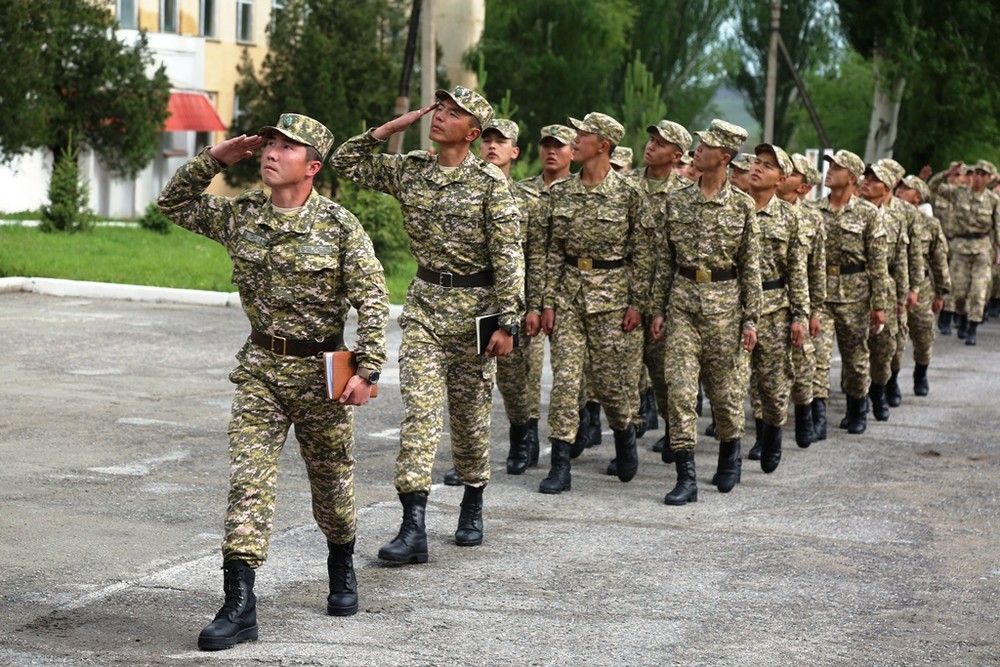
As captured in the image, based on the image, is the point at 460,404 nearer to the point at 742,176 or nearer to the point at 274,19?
the point at 742,176

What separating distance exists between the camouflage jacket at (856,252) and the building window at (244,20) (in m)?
37.9

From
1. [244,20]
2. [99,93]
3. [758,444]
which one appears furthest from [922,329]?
[244,20]

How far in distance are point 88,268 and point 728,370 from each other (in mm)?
14300

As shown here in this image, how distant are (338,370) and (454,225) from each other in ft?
6.41

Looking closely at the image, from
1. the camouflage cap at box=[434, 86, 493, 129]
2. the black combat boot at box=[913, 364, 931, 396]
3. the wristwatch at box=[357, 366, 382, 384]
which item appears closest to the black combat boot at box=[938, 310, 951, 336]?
the black combat boot at box=[913, 364, 931, 396]

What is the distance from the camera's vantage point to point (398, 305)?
20.3 meters

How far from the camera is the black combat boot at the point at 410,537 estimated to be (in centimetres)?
819

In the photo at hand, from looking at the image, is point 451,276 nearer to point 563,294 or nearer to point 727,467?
point 563,294

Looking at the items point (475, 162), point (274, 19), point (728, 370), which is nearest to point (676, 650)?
point (475, 162)

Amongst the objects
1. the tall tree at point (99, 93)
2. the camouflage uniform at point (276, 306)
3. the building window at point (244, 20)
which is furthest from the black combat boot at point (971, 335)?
the building window at point (244, 20)

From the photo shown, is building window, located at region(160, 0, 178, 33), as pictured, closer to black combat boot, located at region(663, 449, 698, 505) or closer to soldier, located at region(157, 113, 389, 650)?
black combat boot, located at region(663, 449, 698, 505)

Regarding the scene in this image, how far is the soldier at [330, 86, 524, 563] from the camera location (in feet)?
27.8

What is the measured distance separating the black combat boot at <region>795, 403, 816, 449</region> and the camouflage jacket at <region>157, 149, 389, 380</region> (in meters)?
6.01

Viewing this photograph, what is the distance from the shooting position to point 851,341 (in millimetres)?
13477
